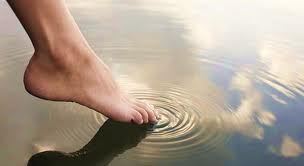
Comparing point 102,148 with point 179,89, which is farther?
point 179,89

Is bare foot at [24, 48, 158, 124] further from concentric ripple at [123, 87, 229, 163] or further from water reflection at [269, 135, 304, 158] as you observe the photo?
water reflection at [269, 135, 304, 158]

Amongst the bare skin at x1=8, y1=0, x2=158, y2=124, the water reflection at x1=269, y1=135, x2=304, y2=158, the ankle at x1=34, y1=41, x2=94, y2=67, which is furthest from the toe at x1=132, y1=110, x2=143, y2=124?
the water reflection at x1=269, y1=135, x2=304, y2=158

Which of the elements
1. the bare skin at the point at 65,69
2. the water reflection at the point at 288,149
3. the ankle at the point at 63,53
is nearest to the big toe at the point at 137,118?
the bare skin at the point at 65,69

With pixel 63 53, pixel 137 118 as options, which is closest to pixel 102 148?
pixel 137 118

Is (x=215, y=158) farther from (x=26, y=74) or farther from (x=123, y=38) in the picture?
(x=123, y=38)

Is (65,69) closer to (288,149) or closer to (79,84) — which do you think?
(79,84)

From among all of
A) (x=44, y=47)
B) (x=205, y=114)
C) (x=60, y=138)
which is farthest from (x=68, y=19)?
(x=205, y=114)

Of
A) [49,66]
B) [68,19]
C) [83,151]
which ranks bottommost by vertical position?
[83,151]

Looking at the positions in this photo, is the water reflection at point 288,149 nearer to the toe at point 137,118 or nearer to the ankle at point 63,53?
the toe at point 137,118
